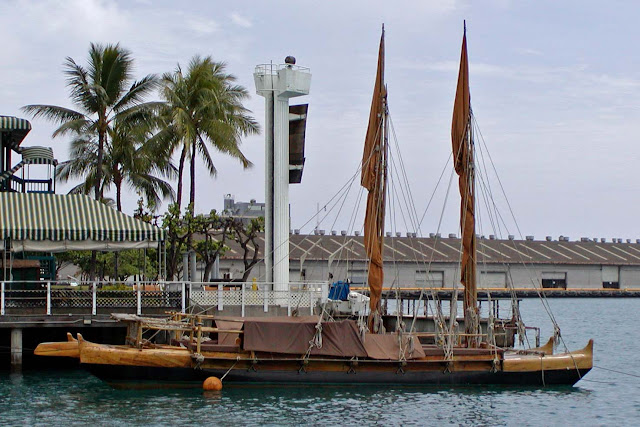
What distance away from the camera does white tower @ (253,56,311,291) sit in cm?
4056

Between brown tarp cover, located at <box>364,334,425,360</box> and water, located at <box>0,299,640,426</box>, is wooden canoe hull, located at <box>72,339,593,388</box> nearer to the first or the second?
brown tarp cover, located at <box>364,334,425,360</box>

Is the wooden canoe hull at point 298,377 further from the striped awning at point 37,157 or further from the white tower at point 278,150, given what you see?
the striped awning at point 37,157

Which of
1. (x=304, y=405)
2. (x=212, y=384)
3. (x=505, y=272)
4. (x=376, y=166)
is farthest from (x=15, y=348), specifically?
(x=505, y=272)

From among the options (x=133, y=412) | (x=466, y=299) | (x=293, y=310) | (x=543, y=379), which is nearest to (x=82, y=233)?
(x=293, y=310)

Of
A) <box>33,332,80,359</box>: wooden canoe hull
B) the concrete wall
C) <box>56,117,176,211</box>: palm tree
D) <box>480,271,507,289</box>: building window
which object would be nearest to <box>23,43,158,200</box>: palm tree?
<box>56,117,176,211</box>: palm tree

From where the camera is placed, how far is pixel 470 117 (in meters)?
35.2

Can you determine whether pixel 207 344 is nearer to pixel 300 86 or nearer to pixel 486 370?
pixel 486 370

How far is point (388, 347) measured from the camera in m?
30.8

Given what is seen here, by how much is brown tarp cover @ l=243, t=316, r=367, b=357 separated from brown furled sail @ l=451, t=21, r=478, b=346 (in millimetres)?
5932

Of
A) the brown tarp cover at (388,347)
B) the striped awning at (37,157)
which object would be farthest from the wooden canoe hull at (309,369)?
the striped awning at (37,157)

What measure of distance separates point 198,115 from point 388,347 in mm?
24671

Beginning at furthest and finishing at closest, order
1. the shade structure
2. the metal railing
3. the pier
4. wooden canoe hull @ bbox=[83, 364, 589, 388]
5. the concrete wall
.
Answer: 1. the concrete wall
2. the shade structure
3. the metal railing
4. the pier
5. wooden canoe hull @ bbox=[83, 364, 589, 388]

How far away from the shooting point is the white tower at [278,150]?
40.6m

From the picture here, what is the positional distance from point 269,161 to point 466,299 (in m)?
11.3
